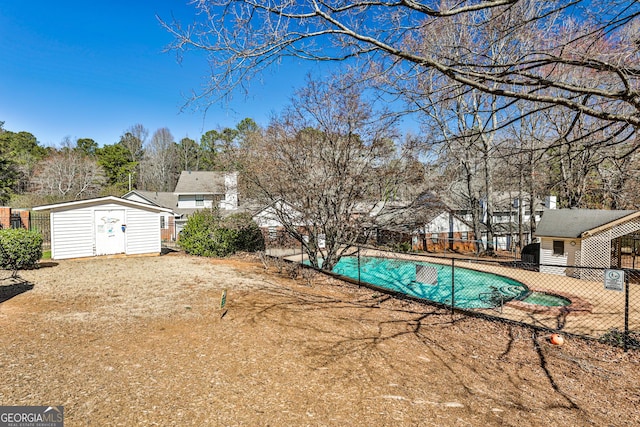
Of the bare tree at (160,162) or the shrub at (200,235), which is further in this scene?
the bare tree at (160,162)

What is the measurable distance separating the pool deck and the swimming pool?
2.99 feet

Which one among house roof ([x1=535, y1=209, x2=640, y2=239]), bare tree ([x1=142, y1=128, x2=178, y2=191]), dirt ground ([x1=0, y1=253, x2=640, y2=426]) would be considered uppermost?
bare tree ([x1=142, y1=128, x2=178, y2=191])

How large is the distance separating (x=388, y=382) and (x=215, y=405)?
5.85 ft

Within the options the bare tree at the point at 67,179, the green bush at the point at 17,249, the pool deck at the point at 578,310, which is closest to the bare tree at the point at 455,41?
the pool deck at the point at 578,310

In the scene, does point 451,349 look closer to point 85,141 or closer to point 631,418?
point 631,418

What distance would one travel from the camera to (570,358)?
4680 millimetres

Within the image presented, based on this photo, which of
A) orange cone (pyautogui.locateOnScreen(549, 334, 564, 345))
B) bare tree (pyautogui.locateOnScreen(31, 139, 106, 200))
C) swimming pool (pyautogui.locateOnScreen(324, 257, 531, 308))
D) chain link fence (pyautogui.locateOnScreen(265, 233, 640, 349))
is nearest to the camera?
orange cone (pyautogui.locateOnScreen(549, 334, 564, 345))

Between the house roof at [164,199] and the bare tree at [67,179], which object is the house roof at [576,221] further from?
the bare tree at [67,179]

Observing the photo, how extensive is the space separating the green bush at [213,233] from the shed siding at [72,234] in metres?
3.61

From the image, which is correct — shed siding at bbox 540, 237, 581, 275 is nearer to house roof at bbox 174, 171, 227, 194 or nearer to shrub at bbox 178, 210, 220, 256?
shrub at bbox 178, 210, 220, 256

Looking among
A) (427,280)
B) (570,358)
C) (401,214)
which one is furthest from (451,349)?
(401,214)

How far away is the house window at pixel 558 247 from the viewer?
12.8m

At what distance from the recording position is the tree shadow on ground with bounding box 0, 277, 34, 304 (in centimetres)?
643

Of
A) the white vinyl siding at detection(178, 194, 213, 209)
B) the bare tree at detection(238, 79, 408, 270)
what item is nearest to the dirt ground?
the bare tree at detection(238, 79, 408, 270)
